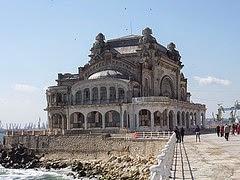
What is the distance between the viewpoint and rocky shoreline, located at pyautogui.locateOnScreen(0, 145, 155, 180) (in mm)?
35953

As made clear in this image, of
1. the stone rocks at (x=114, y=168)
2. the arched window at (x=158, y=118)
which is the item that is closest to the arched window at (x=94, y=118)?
the arched window at (x=158, y=118)

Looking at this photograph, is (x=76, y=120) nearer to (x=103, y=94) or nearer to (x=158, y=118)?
(x=103, y=94)

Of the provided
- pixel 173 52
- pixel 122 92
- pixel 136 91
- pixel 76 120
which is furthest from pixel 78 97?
pixel 173 52

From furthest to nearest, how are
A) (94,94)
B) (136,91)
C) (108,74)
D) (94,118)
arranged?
(94,118) → (108,74) → (94,94) → (136,91)

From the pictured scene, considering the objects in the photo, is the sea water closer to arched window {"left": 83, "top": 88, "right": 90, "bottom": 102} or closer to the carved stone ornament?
arched window {"left": 83, "top": 88, "right": 90, "bottom": 102}

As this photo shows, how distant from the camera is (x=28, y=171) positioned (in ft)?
166

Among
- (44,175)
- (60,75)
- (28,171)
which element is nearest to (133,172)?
(44,175)

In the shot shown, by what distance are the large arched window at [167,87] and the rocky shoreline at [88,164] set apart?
25.3m

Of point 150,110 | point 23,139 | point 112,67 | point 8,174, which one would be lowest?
point 8,174

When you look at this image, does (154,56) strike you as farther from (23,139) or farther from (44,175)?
(44,175)

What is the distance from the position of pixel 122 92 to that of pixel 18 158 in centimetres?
1728

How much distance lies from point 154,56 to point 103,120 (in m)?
13.5

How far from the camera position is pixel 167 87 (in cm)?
7575

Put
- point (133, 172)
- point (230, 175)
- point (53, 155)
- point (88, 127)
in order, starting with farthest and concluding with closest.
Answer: point (88, 127), point (53, 155), point (133, 172), point (230, 175)
